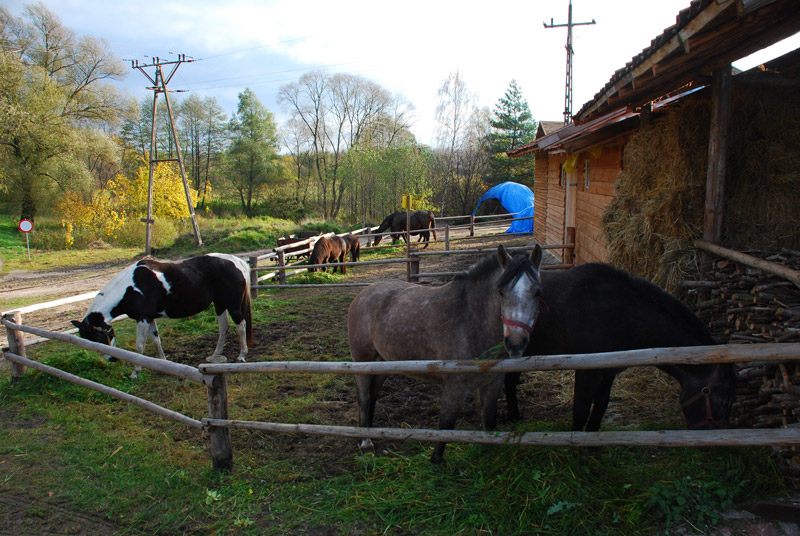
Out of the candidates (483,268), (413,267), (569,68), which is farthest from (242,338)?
(569,68)

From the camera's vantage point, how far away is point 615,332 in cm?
341

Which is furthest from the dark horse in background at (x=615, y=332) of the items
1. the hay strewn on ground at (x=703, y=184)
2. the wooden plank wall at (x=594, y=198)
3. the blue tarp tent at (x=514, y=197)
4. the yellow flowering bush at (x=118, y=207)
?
the yellow flowering bush at (x=118, y=207)

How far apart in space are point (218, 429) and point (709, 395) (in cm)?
351

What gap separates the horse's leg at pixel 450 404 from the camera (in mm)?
3232

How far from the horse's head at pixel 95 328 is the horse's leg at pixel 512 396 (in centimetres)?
517

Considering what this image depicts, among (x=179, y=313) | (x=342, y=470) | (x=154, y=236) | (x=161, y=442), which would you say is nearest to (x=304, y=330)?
(x=179, y=313)

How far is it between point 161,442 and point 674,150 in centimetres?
589

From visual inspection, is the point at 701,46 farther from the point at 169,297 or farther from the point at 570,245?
the point at 169,297

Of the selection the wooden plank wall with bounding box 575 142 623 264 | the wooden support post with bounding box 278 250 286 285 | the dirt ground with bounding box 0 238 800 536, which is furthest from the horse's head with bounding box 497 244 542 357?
the wooden support post with bounding box 278 250 286 285

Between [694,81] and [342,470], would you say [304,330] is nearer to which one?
[342,470]

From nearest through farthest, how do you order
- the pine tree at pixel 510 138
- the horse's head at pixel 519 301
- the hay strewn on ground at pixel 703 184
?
the horse's head at pixel 519 301, the hay strewn on ground at pixel 703 184, the pine tree at pixel 510 138

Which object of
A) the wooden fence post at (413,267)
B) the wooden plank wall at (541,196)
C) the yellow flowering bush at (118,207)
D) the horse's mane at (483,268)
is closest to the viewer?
the horse's mane at (483,268)

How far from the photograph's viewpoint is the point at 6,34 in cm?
2714

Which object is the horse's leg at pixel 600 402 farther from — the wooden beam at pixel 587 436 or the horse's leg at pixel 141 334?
the horse's leg at pixel 141 334
